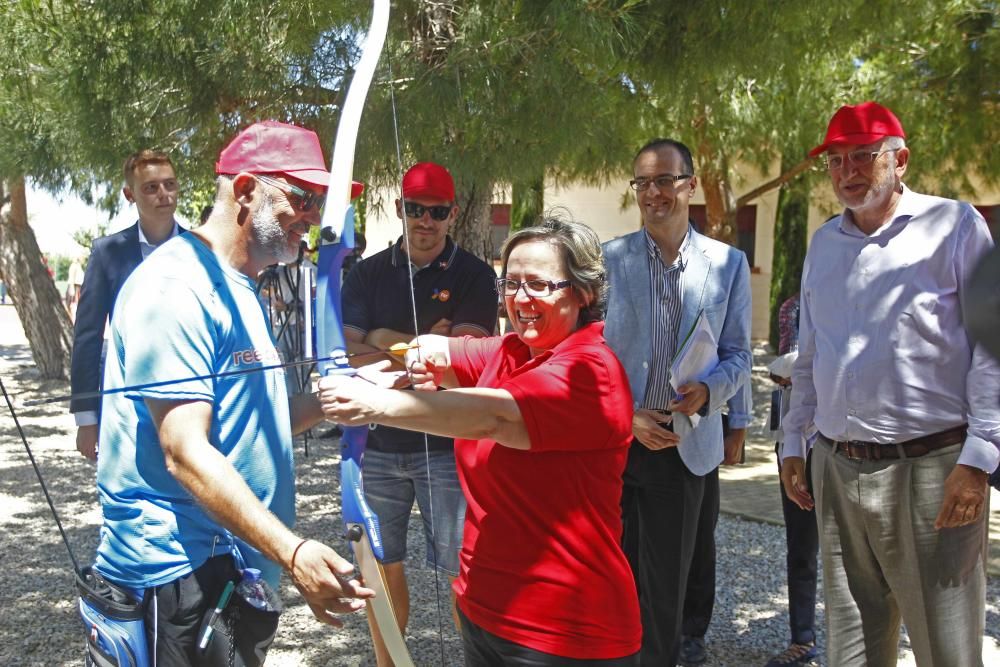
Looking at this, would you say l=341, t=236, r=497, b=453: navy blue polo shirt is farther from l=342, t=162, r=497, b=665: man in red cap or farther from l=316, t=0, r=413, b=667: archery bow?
l=316, t=0, r=413, b=667: archery bow

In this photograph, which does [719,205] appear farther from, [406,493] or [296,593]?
[406,493]

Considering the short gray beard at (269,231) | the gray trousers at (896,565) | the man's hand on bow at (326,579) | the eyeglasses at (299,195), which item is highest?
the eyeglasses at (299,195)

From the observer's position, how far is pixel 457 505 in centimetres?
359

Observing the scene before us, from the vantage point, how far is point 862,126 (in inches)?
112

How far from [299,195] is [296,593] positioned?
3441 mm

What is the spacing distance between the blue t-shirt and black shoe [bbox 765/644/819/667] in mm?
2581

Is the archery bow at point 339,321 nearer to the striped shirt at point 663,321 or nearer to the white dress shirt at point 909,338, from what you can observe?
the white dress shirt at point 909,338

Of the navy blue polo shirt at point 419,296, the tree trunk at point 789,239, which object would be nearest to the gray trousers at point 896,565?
the navy blue polo shirt at point 419,296

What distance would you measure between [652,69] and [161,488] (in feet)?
12.8

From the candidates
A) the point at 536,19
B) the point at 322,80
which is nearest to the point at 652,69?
the point at 536,19

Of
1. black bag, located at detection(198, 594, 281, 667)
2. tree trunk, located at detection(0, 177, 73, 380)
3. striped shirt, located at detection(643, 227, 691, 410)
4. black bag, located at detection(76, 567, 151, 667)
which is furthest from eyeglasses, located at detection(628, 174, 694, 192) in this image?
tree trunk, located at detection(0, 177, 73, 380)

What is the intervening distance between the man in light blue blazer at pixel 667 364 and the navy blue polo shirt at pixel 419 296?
50cm

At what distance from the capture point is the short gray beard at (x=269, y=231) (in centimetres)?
210

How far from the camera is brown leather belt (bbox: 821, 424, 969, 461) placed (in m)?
2.72
